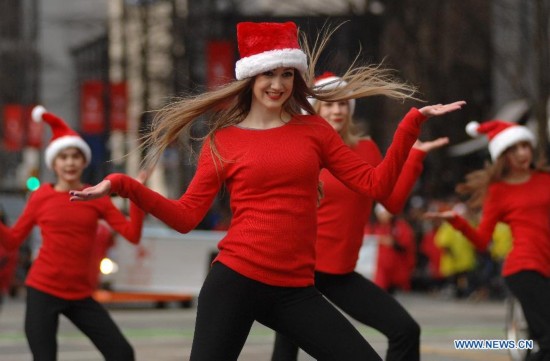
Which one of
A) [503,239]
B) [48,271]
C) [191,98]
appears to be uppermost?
[191,98]

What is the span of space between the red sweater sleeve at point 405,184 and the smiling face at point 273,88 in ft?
2.27

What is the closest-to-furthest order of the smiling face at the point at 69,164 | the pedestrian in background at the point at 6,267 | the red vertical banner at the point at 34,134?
1. the smiling face at the point at 69,164
2. the pedestrian in background at the point at 6,267
3. the red vertical banner at the point at 34,134

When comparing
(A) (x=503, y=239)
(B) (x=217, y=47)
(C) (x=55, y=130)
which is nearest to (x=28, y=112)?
(B) (x=217, y=47)

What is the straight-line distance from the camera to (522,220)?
938cm

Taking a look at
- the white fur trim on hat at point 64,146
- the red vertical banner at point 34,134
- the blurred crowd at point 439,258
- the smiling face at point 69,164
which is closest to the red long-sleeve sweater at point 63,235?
the smiling face at point 69,164

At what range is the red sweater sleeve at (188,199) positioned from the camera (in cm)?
616

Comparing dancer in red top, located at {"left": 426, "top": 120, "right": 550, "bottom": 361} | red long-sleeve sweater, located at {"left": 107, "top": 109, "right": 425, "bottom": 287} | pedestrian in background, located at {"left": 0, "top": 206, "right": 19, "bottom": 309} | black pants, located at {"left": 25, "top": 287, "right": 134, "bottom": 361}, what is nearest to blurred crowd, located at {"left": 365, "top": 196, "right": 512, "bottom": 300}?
pedestrian in background, located at {"left": 0, "top": 206, "right": 19, "bottom": 309}

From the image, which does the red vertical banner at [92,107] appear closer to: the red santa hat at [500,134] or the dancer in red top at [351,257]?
the red santa hat at [500,134]

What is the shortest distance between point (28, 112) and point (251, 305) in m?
46.5

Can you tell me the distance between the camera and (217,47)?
30891mm

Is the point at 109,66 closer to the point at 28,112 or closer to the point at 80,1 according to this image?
the point at 28,112

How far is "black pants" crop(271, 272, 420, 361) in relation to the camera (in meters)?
7.58

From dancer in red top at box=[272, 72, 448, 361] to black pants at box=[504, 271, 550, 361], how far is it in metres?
1.45

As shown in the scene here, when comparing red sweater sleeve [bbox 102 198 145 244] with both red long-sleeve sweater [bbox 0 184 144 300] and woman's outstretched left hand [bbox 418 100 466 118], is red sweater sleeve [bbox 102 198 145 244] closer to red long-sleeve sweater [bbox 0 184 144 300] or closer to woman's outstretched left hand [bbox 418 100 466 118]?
red long-sleeve sweater [bbox 0 184 144 300]
